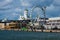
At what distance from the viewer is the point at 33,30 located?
187 m

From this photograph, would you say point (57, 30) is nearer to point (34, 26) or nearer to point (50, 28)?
point (50, 28)

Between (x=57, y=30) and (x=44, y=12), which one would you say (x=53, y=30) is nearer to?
(x=57, y=30)

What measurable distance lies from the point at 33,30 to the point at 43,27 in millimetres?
6889

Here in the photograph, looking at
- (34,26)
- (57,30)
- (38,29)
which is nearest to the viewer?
(57,30)

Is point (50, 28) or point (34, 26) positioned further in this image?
point (34, 26)

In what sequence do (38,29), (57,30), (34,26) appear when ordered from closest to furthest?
(57,30), (38,29), (34,26)

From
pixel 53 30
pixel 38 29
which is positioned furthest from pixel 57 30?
pixel 38 29

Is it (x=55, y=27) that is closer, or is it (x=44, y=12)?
(x=55, y=27)

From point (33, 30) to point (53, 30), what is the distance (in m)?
17.3

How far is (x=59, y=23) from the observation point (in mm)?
195125

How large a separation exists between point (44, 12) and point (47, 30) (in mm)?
22078

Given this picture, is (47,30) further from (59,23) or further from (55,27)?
(59,23)

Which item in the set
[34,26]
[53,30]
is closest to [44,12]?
[34,26]

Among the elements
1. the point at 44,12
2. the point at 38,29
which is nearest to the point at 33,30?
the point at 38,29
